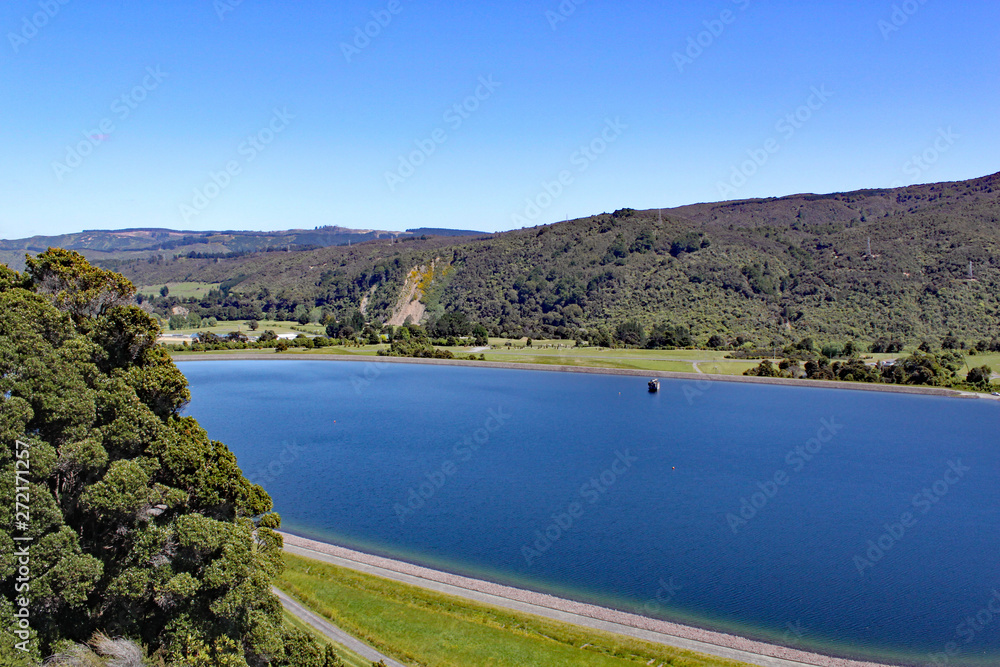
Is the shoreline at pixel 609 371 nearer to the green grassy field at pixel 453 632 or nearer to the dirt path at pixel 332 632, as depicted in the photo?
the green grassy field at pixel 453 632

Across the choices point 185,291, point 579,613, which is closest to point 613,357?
point 579,613

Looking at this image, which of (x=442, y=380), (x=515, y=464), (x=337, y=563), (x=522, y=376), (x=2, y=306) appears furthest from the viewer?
(x=522, y=376)

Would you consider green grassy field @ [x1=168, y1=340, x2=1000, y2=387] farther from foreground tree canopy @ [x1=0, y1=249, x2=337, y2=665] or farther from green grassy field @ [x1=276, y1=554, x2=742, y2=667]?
foreground tree canopy @ [x1=0, y1=249, x2=337, y2=665]

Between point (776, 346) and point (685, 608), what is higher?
point (776, 346)

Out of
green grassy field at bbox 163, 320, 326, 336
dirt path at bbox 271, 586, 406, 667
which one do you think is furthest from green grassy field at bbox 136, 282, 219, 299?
dirt path at bbox 271, 586, 406, 667

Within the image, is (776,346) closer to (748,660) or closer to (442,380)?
(442,380)

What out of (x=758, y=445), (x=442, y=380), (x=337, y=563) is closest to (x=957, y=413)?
(x=758, y=445)
